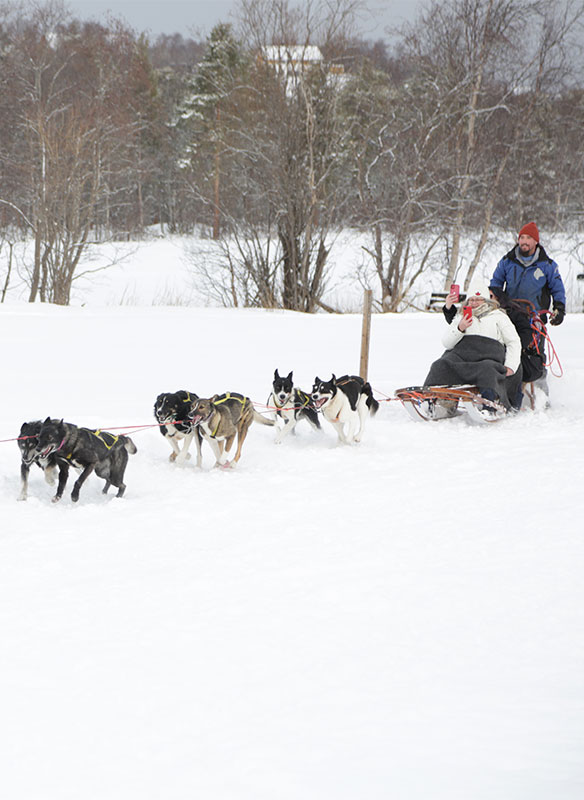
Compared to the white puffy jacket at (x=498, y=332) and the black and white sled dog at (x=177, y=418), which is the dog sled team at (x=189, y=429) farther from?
the white puffy jacket at (x=498, y=332)

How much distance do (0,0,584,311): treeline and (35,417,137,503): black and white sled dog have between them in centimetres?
1074

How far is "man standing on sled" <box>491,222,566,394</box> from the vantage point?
22.2 feet

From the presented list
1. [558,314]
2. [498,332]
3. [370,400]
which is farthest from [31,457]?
[558,314]

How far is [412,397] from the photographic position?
20.2 feet

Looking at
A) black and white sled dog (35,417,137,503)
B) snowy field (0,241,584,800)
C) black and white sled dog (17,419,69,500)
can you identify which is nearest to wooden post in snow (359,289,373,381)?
snowy field (0,241,584,800)

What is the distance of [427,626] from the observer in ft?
9.57

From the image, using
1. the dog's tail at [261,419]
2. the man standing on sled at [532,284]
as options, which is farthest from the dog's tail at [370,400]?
the man standing on sled at [532,284]

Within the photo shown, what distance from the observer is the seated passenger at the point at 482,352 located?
20.5ft

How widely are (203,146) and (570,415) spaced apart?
912 inches

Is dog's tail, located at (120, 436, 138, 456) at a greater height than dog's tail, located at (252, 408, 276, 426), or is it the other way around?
dog's tail, located at (252, 408, 276, 426)

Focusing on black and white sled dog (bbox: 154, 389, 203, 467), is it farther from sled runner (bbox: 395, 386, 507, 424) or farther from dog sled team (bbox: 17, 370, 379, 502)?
sled runner (bbox: 395, 386, 507, 424)

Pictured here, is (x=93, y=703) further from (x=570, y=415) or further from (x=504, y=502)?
(x=570, y=415)

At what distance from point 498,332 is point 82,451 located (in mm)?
3767

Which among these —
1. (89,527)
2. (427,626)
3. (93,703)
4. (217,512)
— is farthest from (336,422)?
(93,703)
